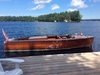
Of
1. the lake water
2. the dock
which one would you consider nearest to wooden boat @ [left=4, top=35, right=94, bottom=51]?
the lake water

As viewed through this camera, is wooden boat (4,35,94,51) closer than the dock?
No

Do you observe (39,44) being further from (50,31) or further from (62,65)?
(50,31)

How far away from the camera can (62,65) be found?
3980mm

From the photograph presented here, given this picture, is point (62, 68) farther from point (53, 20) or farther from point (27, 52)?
point (53, 20)

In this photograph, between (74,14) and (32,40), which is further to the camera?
(74,14)

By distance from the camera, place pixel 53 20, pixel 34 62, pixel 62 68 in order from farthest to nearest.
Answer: pixel 53 20, pixel 34 62, pixel 62 68

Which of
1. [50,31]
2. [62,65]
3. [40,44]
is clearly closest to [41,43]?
[40,44]

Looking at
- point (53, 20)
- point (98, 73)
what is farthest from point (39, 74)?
point (53, 20)

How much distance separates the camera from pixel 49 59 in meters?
4.50

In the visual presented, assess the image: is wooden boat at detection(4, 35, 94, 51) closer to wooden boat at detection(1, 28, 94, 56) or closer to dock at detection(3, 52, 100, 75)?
wooden boat at detection(1, 28, 94, 56)

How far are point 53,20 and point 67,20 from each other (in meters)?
9.49

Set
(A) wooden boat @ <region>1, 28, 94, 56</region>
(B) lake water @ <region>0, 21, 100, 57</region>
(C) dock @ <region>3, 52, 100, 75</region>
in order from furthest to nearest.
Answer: (B) lake water @ <region>0, 21, 100, 57</region> → (A) wooden boat @ <region>1, 28, 94, 56</region> → (C) dock @ <region>3, 52, 100, 75</region>

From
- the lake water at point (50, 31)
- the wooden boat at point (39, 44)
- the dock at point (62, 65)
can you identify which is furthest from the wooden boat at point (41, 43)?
the dock at point (62, 65)

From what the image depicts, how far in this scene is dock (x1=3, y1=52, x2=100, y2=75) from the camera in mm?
3535
